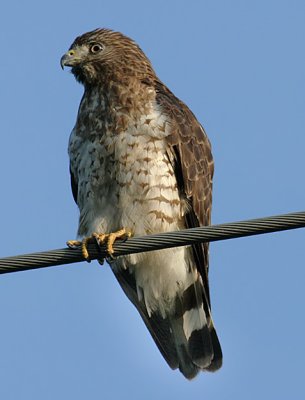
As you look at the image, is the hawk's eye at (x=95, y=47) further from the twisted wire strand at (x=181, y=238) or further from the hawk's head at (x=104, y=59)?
the twisted wire strand at (x=181, y=238)

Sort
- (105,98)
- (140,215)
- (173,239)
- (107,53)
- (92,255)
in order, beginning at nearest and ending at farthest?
(173,239) → (92,255) → (140,215) → (105,98) → (107,53)

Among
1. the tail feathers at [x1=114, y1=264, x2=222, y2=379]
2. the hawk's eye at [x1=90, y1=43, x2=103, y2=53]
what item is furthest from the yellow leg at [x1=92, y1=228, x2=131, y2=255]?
the hawk's eye at [x1=90, y1=43, x2=103, y2=53]

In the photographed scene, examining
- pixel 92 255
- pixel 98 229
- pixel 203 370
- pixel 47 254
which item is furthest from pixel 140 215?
pixel 47 254

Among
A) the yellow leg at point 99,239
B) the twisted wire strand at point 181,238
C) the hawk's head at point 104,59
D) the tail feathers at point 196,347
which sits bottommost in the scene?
the tail feathers at point 196,347

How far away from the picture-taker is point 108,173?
7.25 m

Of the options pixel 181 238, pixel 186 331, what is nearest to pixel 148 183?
pixel 186 331

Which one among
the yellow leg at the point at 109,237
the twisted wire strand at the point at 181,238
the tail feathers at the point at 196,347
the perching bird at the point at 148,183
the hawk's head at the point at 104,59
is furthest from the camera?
the hawk's head at the point at 104,59

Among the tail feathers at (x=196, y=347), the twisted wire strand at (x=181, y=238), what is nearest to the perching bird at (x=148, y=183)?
the tail feathers at (x=196, y=347)

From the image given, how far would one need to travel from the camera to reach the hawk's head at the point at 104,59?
7969mm

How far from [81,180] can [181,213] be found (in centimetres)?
83

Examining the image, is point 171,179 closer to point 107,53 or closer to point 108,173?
point 108,173

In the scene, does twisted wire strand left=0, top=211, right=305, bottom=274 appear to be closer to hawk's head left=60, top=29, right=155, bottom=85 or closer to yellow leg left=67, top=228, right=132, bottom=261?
yellow leg left=67, top=228, right=132, bottom=261

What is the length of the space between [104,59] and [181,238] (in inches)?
135

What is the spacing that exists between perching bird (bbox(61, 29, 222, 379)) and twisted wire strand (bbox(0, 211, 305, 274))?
154 cm
